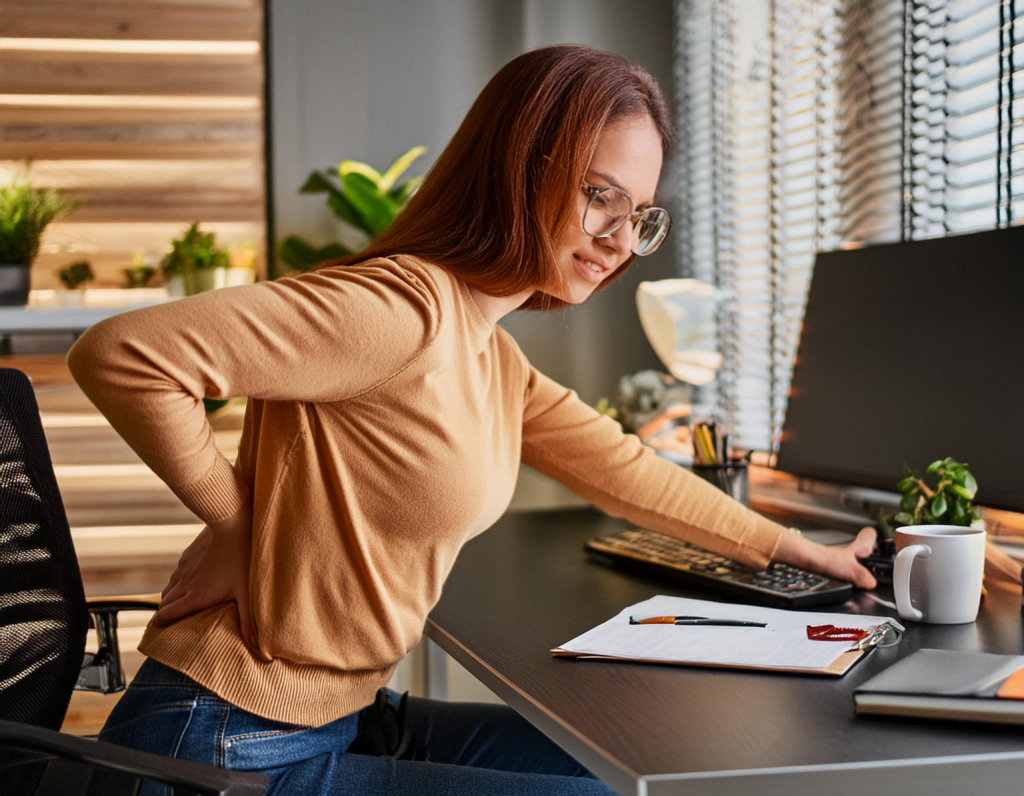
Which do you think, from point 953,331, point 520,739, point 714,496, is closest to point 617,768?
point 520,739

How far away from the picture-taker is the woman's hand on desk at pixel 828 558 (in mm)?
1253

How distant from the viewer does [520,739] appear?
49.8 inches

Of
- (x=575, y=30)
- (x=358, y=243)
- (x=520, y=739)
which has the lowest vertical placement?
(x=520, y=739)

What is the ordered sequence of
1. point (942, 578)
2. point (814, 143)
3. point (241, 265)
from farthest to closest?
point (241, 265) → point (814, 143) → point (942, 578)

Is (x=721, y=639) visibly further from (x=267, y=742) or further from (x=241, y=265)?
(x=241, y=265)

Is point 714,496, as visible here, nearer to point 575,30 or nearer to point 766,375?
point 766,375

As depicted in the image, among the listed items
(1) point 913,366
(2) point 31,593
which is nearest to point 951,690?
(1) point 913,366

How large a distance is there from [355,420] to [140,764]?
372 millimetres

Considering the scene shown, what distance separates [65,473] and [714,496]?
187cm

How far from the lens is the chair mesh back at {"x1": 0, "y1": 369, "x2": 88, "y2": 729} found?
1136mm

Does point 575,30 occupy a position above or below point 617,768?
above

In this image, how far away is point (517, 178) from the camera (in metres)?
1.07

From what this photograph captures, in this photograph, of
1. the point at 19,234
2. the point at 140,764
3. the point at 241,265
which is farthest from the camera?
the point at 241,265

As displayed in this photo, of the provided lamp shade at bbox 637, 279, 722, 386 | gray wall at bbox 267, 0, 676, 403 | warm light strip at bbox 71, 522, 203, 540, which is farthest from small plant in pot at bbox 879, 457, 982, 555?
warm light strip at bbox 71, 522, 203, 540
